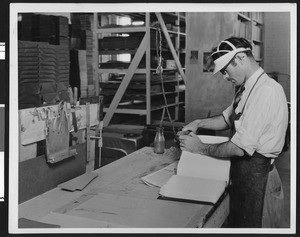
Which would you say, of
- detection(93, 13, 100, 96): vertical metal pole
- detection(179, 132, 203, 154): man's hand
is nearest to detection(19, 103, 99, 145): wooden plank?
detection(179, 132, 203, 154): man's hand

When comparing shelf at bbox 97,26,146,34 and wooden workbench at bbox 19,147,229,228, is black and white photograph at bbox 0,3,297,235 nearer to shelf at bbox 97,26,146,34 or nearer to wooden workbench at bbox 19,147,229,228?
wooden workbench at bbox 19,147,229,228

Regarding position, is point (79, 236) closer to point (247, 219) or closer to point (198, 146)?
point (198, 146)

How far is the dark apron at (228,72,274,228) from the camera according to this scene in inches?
71.7

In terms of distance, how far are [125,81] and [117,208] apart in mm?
2910

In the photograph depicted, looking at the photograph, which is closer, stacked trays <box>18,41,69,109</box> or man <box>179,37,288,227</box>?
man <box>179,37,288,227</box>

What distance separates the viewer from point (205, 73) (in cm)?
423

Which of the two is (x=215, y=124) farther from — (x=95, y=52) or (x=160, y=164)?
(x=95, y=52)

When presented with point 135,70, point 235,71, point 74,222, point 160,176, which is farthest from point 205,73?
point 74,222

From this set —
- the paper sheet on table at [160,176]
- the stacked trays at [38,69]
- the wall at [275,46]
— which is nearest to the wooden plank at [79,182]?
the paper sheet on table at [160,176]

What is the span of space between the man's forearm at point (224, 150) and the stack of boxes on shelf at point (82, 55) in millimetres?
2032

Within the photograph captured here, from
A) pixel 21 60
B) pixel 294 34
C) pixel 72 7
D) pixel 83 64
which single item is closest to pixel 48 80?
pixel 21 60

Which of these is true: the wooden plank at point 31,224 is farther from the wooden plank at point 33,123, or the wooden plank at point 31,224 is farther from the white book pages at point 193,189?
the white book pages at point 193,189

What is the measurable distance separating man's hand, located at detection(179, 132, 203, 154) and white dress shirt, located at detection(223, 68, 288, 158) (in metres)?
0.18

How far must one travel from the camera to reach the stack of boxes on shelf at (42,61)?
2.40 metres
